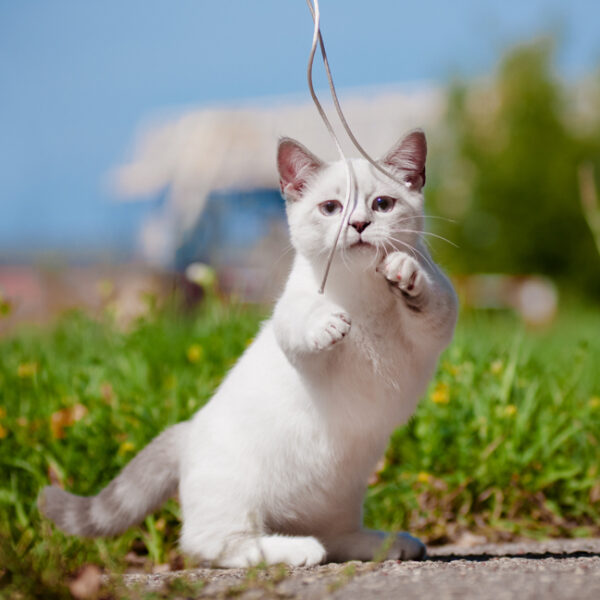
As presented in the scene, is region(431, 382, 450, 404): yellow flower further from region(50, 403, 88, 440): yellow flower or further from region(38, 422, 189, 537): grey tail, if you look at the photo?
region(50, 403, 88, 440): yellow flower

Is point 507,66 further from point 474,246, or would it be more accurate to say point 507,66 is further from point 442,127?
point 474,246

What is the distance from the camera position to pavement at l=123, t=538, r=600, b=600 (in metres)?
1.57

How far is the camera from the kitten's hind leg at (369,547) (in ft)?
7.45

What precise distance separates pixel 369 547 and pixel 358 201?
1.05 meters

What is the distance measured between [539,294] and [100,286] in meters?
10.6

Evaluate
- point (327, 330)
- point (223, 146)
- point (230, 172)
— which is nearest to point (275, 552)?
point (327, 330)

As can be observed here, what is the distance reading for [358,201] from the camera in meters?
2.12

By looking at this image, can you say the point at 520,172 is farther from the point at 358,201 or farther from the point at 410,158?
the point at 358,201

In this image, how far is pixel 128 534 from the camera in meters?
2.86

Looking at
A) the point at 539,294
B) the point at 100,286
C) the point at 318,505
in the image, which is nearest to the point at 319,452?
the point at 318,505

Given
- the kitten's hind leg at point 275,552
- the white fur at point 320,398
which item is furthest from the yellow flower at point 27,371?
the kitten's hind leg at point 275,552

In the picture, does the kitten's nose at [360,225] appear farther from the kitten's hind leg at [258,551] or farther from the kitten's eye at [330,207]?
the kitten's hind leg at [258,551]

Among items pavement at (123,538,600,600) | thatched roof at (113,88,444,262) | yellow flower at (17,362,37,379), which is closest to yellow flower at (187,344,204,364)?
yellow flower at (17,362,37,379)

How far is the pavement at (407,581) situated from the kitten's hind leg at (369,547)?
25 cm
